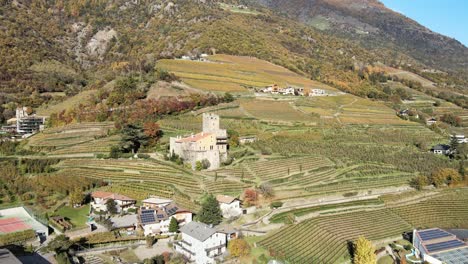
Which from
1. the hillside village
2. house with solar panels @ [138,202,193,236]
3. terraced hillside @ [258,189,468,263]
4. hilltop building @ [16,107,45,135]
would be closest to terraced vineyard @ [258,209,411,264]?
terraced hillside @ [258,189,468,263]

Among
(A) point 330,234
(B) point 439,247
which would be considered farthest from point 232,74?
(B) point 439,247

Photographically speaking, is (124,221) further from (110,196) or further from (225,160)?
(225,160)

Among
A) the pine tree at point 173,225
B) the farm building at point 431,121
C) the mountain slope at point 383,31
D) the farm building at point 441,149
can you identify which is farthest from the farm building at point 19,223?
the mountain slope at point 383,31

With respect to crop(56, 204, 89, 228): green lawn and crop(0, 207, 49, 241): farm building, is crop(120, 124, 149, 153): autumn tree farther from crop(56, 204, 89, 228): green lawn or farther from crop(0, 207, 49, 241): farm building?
crop(0, 207, 49, 241): farm building

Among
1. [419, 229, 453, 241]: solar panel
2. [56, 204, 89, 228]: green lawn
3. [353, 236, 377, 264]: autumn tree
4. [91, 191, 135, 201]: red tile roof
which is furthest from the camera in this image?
[91, 191, 135, 201]: red tile roof

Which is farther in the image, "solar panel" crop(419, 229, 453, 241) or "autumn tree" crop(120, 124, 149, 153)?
"autumn tree" crop(120, 124, 149, 153)

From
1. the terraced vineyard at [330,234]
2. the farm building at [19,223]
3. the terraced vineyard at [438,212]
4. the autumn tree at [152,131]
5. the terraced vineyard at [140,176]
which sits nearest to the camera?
the terraced vineyard at [330,234]

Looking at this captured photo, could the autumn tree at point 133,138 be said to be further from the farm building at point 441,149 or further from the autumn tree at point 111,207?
the farm building at point 441,149

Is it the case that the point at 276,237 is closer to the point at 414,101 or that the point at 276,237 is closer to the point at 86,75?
the point at 414,101
